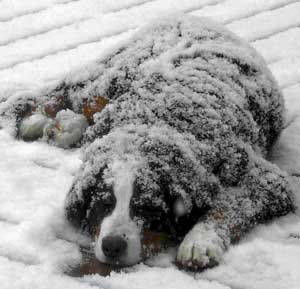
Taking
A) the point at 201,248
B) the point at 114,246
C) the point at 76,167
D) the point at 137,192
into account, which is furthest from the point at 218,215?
the point at 76,167

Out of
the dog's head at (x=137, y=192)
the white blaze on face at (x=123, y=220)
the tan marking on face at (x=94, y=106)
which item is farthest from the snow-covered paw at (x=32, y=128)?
the white blaze on face at (x=123, y=220)

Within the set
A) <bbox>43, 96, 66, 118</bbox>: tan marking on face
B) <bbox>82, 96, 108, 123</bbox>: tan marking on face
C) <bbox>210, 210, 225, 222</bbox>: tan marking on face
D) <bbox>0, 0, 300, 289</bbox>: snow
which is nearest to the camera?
<bbox>0, 0, 300, 289</bbox>: snow

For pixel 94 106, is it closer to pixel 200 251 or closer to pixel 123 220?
pixel 123 220

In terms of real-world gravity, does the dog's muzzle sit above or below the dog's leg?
above

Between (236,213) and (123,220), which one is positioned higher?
(123,220)

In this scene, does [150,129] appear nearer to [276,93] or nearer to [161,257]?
[161,257]

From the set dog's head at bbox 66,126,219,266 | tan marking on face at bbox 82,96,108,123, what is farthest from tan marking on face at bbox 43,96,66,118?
dog's head at bbox 66,126,219,266

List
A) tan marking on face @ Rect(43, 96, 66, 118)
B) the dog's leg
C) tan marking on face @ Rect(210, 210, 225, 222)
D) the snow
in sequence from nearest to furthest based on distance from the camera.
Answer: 1. the snow
2. the dog's leg
3. tan marking on face @ Rect(210, 210, 225, 222)
4. tan marking on face @ Rect(43, 96, 66, 118)

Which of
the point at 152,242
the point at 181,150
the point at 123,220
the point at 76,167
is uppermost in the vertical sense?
the point at 181,150

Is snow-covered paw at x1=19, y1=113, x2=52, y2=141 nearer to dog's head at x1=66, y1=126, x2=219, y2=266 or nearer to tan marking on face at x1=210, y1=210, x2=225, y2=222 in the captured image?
dog's head at x1=66, y1=126, x2=219, y2=266
